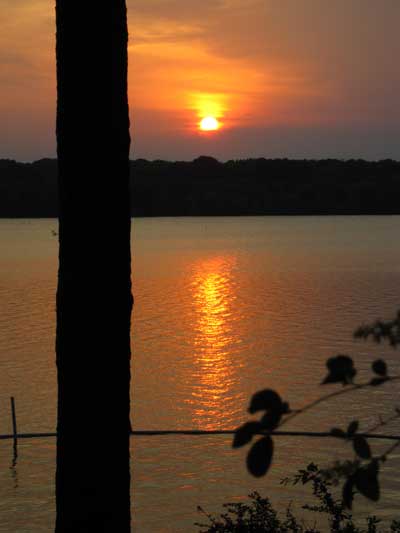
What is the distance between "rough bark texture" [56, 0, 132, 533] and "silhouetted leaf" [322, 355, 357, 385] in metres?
4.08

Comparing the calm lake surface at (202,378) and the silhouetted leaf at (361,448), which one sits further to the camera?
the calm lake surface at (202,378)

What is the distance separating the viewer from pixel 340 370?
2.59 metres

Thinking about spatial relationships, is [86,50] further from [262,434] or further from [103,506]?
[262,434]

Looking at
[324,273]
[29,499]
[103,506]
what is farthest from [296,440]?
[324,273]

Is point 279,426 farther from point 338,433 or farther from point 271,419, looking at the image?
point 338,433

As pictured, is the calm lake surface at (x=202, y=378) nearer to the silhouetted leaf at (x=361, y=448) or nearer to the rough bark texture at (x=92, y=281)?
the silhouetted leaf at (x=361, y=448)

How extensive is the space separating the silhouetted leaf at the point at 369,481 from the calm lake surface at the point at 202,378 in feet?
3.99

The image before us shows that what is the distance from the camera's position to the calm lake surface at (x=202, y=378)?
152 feet

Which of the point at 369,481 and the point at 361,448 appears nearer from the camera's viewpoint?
the point at 369,481

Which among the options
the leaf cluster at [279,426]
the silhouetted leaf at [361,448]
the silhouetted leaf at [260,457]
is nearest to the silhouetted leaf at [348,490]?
the leaf cluster at [279,426]

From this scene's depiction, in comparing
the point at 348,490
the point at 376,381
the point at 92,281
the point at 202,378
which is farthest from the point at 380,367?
the point at 202,378

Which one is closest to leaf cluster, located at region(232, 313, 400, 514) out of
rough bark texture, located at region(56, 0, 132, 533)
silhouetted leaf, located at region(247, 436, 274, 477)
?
silhouetted leaf, located at region(247, 436, 274, 477)

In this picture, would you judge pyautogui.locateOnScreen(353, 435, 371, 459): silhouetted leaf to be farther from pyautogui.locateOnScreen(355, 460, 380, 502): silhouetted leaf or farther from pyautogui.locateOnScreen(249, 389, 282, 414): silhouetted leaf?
pyautogui.locateOnScreen(249, 389, 282, 414): silhouetted leaf

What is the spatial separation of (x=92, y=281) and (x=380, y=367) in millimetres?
3966
